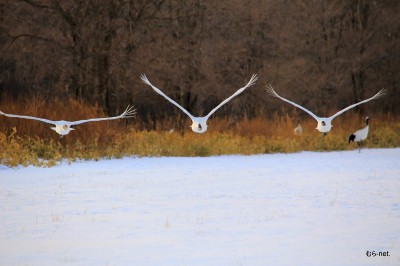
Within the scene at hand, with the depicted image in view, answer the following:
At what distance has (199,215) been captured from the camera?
32.0ft

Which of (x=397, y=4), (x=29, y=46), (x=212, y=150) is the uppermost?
(x=397, y=4)

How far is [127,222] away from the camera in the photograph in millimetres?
9195

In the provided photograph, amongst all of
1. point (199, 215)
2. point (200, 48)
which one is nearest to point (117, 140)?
point (200, 48)

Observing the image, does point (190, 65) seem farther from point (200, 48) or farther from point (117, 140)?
point (117, 140)

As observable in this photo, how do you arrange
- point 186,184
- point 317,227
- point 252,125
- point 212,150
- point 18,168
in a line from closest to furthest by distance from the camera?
point 317,227, point 186,184, point 18,168, point 212,150, point 252,125

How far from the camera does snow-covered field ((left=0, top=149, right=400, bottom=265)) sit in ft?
23.7

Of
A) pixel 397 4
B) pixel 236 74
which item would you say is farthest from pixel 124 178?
pixel 397 4

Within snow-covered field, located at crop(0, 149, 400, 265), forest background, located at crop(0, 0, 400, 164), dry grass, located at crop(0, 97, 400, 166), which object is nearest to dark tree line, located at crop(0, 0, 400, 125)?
forest background, located at crop(0, 0, 400, 164)

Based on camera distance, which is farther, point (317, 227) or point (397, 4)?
point (397, 4)

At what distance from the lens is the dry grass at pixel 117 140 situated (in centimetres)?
1847

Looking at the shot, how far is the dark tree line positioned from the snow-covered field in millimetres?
8214

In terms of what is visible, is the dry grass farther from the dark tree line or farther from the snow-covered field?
the dark tree line

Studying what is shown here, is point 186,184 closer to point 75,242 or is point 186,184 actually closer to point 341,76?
point 75,242

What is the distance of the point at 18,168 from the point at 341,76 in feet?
57.2
